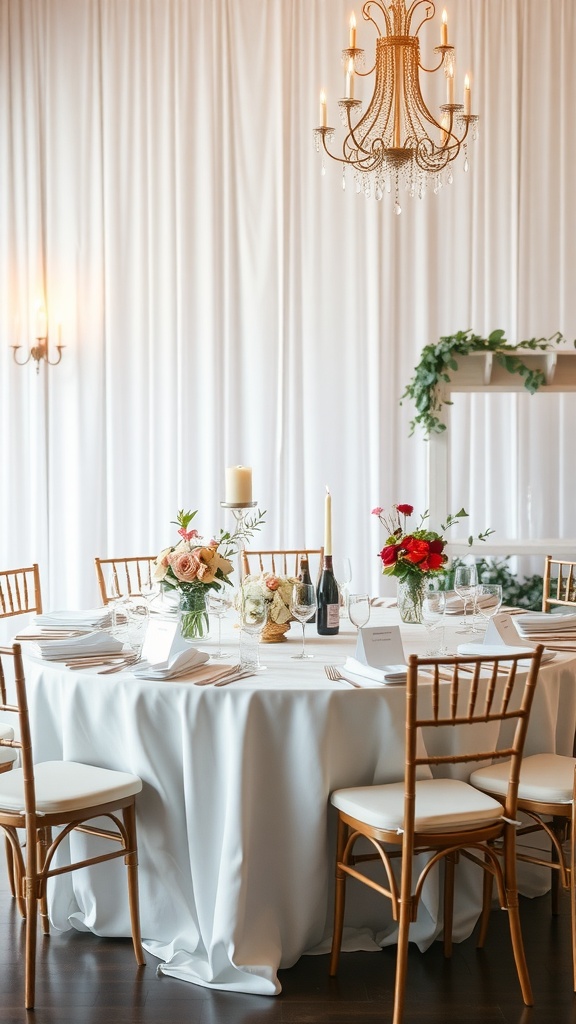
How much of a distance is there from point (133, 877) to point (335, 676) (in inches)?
31.8

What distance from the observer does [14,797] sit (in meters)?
2.72

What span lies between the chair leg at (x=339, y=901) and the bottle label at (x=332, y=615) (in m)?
0.87

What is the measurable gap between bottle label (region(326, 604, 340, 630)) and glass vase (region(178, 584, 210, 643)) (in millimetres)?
425

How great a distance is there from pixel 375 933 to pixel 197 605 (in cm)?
115

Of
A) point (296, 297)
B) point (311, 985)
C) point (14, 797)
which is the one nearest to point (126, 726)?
point (14, 797)

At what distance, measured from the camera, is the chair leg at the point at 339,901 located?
9.20ft

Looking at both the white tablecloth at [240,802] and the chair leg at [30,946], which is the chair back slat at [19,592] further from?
the chair leg at [30,946]

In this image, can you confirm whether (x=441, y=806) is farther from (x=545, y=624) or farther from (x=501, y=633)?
(x=545, y=624)

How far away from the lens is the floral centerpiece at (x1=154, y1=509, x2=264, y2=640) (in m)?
3.17

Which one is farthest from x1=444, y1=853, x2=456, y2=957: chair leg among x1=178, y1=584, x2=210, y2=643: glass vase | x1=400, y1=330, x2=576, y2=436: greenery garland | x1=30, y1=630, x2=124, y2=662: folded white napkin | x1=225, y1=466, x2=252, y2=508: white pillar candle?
x1=400, y1=330, x2=576, y2=436: greenery garland

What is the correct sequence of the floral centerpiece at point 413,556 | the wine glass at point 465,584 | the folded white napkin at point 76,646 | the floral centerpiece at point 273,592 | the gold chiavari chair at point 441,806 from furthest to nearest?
the wine glass at point 465,584 → the floral centerpiece at point 413,556 → the floral centerpiece at point 273,592 → the folded white napkin at point 76,646 → the gold chiavari chair at point 441,806

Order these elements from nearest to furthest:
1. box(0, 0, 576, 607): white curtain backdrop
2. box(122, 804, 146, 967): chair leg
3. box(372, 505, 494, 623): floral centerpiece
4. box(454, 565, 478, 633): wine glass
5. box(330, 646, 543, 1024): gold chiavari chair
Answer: box(330, 646, 543, 1024): gold chiavari chair
box(122, 804, 146, 967): chair leg
box(372, 505, 494, 623): floral centerpiece
box(454, 565, 478, 633): wine glass
box(0, 0, 576, 607): white curtain backdrop

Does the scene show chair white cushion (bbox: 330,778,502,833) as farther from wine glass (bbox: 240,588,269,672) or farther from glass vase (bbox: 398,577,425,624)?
glass vase (bbox: 398,577,425,624)

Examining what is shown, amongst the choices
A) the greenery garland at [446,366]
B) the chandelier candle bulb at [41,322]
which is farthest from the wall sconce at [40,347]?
the greenery garland at [446,366]
